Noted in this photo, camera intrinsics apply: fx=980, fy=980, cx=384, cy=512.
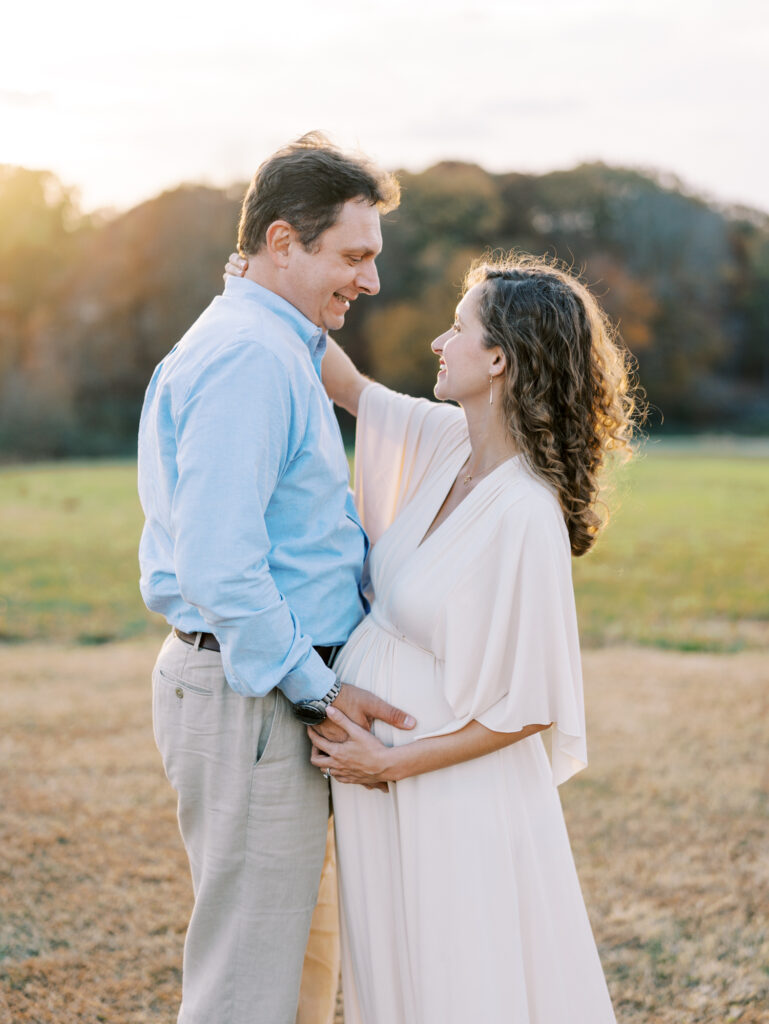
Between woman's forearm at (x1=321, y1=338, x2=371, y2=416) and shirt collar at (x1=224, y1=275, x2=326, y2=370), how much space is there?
2.10 feet

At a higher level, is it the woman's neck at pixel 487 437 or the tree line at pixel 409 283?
the woman's neck at pixel 487 437

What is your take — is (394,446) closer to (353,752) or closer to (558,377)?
(558,377)

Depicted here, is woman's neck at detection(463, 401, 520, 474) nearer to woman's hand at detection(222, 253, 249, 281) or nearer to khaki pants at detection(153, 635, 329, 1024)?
woman's hand at detection(222, 253, 249, 281)

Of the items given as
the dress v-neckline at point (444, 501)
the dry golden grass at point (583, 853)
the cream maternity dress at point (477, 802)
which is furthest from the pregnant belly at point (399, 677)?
the dry golden grass at point (583, 853)

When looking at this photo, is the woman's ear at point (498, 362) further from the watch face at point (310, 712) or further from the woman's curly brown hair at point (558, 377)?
the watch face at point (310, 712)

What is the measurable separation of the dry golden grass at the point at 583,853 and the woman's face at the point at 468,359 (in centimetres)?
226

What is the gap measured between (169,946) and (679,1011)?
185 cm

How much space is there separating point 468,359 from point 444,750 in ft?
3.13

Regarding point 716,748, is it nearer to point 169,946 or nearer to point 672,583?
point 169,946

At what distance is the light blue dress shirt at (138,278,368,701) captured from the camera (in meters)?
1.97

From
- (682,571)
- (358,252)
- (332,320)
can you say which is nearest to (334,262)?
(358,252)

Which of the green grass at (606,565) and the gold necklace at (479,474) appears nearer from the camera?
the gold necklace at (479,474)

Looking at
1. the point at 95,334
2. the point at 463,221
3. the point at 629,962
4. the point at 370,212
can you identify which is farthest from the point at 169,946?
the point at 463,221

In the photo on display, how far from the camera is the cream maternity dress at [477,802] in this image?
223 cm
